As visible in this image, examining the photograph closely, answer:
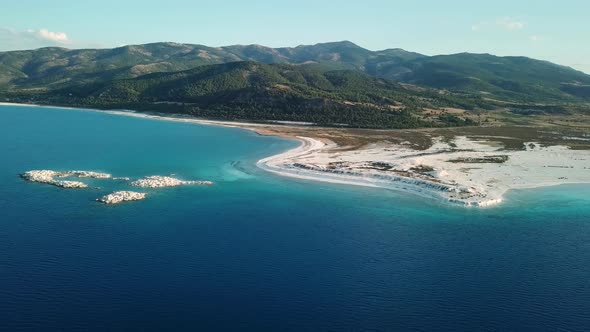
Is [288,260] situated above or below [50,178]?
below

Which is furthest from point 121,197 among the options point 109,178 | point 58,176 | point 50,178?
point 58,176

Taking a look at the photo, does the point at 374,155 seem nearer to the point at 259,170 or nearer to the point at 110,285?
the point at 259,170

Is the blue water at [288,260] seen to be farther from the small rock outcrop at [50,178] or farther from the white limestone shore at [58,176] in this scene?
the white limestone shore at [58,176]

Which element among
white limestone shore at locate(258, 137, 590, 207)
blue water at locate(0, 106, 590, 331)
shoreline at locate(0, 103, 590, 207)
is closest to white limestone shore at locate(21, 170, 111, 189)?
blue water at locate(0, 106, 590, 331)

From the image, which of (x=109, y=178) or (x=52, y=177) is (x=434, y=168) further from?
(x=52, y=177)

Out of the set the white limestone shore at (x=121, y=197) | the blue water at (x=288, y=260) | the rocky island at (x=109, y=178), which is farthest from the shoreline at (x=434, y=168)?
the white limestone shore at (x=121, y=197)

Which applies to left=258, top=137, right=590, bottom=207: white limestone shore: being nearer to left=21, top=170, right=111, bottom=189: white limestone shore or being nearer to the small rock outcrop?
left=21, top=170, right=111, bottom=189: white limestone shore

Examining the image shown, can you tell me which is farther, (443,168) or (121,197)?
(443,168)
